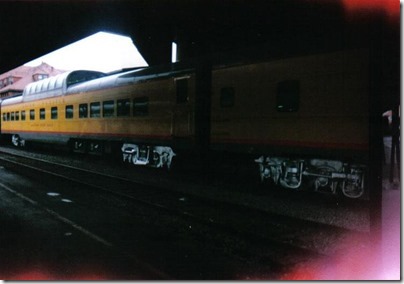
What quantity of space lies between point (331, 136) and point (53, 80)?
49.0ft

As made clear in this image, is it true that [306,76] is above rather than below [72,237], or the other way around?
above

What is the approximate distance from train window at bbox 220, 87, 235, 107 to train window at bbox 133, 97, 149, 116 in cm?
347

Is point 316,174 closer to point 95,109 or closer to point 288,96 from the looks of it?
point 288,96

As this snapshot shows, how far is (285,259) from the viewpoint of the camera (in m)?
5.09

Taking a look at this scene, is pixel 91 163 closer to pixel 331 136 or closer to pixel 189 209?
pixel 189 209

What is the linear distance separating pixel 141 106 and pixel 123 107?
1176 millimetres

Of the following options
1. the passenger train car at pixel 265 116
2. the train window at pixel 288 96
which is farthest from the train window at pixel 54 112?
the train window at pixel 288 96

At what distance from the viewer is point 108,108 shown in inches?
567

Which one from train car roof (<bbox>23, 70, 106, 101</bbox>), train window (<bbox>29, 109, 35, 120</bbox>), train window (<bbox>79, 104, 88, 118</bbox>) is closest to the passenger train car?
train window (<bbox>79, 104, 88, 118</bbox>)

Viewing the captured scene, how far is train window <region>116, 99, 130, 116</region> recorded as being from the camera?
43.9 feet

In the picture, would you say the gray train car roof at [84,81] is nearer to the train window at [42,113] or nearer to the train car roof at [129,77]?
the train car roof at [129,77]

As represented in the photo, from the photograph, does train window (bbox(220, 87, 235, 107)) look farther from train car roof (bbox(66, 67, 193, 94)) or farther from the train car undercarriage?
the train car undercarriage

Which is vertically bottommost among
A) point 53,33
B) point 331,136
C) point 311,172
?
point 311,172

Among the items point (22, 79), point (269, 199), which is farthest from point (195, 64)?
point (22, 79)
